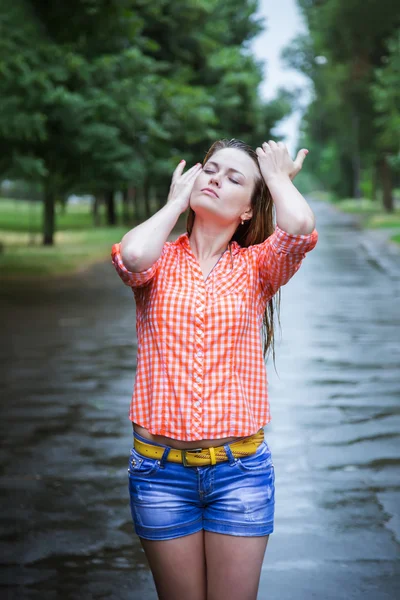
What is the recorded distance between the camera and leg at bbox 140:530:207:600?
114 inches

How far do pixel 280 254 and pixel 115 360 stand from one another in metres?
7.63

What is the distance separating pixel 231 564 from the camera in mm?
2881

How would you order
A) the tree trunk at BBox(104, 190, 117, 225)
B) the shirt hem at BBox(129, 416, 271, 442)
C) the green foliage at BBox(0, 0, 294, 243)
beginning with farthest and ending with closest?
the tree trunk at BBox(104, 190, 117, 225) < the green foliage at BBox(0, 0, 294, 243) < the shirt hem at BBox(129, 416, 271, 442)

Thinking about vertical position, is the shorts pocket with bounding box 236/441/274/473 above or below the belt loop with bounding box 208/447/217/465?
below

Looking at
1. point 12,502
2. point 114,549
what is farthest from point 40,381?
point 114,549

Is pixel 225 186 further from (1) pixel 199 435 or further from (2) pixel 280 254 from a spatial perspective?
(1) pixel 199 435

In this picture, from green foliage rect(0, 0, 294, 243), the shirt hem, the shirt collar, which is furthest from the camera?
green foliage rect(0, 0, 294, 243)

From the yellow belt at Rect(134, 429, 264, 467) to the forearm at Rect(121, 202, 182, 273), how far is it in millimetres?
537

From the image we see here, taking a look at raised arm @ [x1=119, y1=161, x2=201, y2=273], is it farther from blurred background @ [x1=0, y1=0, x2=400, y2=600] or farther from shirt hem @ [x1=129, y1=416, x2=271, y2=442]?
blurred background @ [x1=0, y1=0, x2=400, y2=600]

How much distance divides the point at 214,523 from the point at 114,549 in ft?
6.95

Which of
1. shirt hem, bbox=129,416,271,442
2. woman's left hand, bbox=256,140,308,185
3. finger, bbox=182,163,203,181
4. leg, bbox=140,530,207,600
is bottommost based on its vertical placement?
leg, bbox=140,530,207,600

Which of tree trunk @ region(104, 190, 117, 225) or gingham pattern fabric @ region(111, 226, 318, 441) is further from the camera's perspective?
tree trunk @ region(104, 190, 117, 225)

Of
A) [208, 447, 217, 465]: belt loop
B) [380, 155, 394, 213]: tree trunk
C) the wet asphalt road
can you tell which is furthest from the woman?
[380, 155, 394, 213]: tree trunk

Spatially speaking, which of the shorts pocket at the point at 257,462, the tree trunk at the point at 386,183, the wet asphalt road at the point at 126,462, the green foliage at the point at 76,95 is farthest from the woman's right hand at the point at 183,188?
the tree trunk at the point at 386,183
